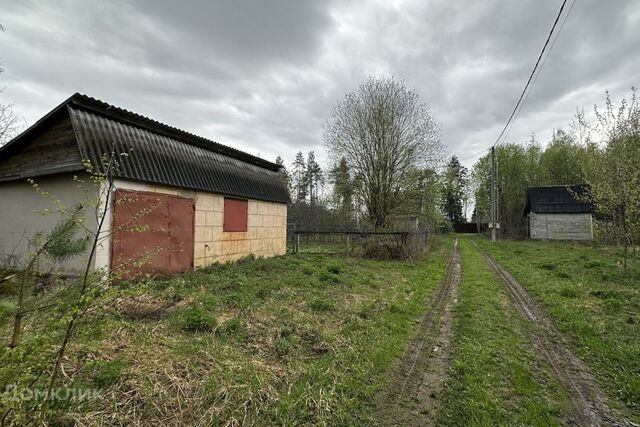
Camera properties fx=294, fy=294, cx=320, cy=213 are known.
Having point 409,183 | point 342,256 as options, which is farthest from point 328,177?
point 342,256

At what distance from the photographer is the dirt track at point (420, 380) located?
116 inches

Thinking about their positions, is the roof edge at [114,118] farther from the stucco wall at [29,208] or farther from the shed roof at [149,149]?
the stucco wall at [29,208]

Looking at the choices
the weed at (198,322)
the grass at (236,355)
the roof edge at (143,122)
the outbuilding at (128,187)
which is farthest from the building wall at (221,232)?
the weed at (198,322)

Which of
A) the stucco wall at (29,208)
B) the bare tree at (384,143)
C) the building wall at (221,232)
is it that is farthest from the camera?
the bare tree at (384,143)

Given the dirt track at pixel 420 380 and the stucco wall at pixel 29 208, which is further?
the stucco wall at pixel 29 208

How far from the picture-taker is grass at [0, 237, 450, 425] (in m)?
2.75

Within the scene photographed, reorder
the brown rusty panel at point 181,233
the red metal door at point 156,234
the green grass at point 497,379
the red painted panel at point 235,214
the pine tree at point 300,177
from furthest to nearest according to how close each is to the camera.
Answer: the pine tree at point 300,177 → the red painted panel at point 235,214 → the brown rusty panel at point 181,233 → the red metal door at point 156,234 → the green grass at point 497,379

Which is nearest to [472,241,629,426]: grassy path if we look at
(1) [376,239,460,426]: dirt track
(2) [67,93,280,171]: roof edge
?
(1) [376,239,460,426]: dirt track

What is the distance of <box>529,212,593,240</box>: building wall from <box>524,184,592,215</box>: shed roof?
0.49 meters

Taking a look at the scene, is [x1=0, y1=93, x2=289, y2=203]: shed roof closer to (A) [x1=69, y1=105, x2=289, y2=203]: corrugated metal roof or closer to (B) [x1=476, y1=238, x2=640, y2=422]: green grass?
(A) [x1=69, y1=105, x2=289, y2=203]: corrugated metal roof

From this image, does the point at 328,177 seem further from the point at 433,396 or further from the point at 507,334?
the point at 433,396

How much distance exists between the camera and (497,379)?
140 inches

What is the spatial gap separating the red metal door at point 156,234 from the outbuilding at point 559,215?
31.1 m

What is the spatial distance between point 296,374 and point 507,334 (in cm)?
373
